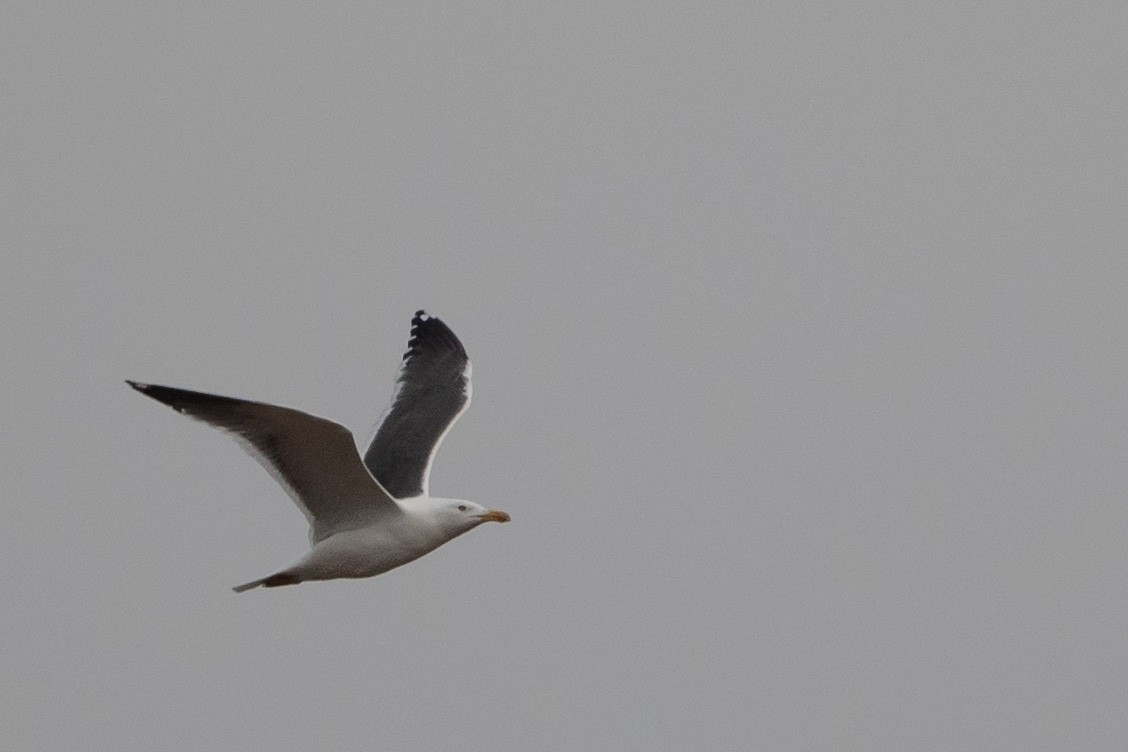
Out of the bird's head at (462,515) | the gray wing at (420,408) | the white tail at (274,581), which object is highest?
the gray wing at (420,408)

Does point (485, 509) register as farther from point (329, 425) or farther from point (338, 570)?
point (329, 425)

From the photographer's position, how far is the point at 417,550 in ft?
38.1

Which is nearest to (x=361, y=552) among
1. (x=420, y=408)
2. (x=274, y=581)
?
(x=274, y=581)

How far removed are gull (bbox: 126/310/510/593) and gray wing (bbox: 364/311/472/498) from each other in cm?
1

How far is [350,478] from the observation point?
11023 mm

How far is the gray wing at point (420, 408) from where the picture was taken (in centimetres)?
1273

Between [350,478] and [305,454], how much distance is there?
1.11 feet

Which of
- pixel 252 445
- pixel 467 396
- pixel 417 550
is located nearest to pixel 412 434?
pixel 467 396

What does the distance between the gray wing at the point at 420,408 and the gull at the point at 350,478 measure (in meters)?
0.01

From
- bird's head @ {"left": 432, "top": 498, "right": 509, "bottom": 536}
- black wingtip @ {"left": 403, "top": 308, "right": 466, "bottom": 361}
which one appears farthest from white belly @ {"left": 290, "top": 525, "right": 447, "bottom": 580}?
black wingtip @ {"left": 403, "top": 308, "right": 466, "bottom": 361}

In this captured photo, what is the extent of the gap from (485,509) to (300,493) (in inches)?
47.4

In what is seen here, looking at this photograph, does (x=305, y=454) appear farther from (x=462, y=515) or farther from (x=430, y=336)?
(x=430, y=336)

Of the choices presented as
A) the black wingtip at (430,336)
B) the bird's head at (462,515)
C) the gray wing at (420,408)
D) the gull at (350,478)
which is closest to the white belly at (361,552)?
the gull at (350,478)

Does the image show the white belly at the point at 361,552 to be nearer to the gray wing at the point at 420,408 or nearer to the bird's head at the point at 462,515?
the bird's head at the point at 462,515
